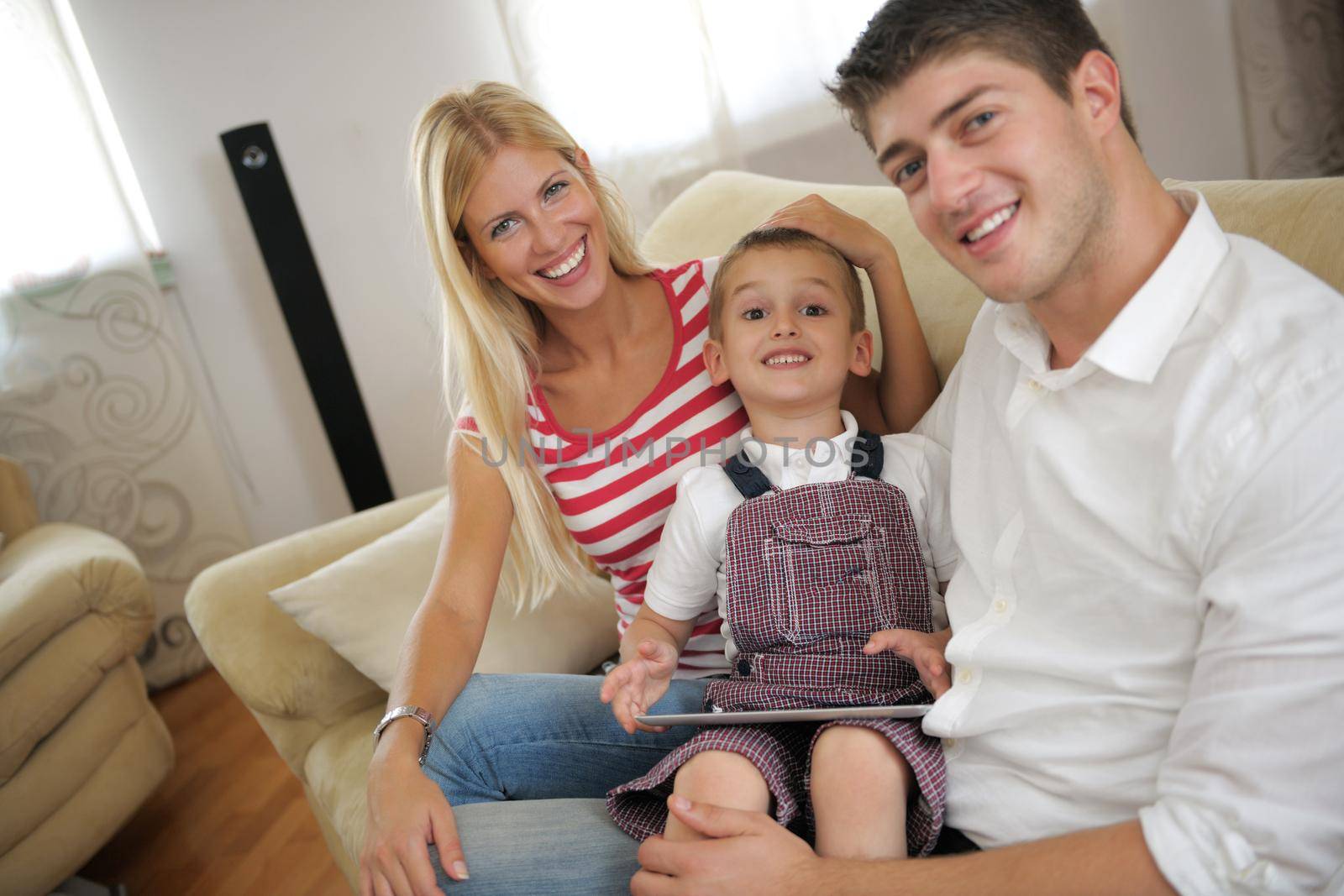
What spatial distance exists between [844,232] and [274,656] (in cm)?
115

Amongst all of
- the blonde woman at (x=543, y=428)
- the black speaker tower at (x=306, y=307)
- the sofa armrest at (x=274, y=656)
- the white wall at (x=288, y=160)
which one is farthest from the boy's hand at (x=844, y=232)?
the white wall at (x=288, y=160)

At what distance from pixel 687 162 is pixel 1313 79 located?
172 cm

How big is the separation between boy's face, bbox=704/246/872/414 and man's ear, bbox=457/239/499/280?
39 cm

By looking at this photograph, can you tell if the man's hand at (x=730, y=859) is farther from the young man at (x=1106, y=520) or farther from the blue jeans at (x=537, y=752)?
the blue jeans at (x=537, y=752)

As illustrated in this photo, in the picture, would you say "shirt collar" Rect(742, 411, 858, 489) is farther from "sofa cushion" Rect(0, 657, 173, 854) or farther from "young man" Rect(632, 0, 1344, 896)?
"sofa cushion" Rect(0, 657, 173, 854)

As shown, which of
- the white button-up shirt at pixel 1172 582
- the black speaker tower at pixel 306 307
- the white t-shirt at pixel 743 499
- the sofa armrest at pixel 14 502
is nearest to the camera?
the white button-up shirt at pixel 1172 582

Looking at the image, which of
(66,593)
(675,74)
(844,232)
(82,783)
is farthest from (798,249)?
(675,74)

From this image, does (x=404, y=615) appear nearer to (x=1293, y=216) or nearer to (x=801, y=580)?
(x=801, y=580)

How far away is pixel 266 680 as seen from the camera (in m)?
1.70

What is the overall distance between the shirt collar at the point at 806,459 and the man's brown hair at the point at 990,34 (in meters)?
0.48

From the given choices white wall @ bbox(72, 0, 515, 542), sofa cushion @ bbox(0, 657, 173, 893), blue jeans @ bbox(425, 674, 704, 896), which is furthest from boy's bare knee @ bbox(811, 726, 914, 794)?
white wall @ bbox(72, 0, 515, 542)

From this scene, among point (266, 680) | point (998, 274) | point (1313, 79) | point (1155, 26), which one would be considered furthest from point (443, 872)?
point (1313, 79)

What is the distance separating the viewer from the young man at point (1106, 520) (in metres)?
0.72

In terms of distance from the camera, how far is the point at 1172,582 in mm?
831
